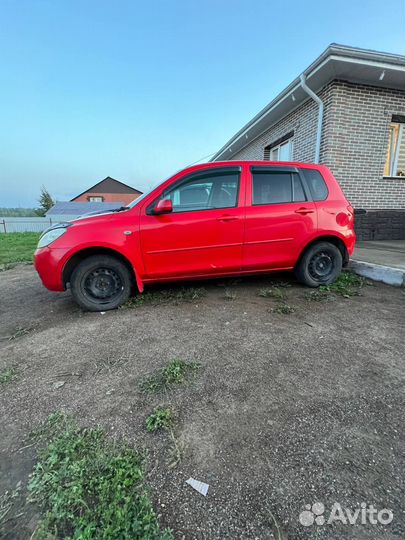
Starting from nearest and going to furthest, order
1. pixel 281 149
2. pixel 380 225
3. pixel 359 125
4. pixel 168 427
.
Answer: pixel 168 427, pixel 359 125, pixel 380 225, pixel 281 149

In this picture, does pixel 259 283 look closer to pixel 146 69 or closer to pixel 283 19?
pixel 283 19

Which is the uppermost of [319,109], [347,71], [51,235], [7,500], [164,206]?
[347,71]

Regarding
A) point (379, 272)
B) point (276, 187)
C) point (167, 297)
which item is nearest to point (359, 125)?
point (379, 272)

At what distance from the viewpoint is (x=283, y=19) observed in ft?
27.6

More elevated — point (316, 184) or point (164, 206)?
point (316, 184)

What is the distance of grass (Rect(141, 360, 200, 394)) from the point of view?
189cm

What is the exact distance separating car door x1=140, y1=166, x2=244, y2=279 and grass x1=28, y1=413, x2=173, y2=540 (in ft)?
7.03

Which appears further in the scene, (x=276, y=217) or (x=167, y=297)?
(x=167, y=297)

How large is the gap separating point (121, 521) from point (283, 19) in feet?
40.0

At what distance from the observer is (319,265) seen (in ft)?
12.9

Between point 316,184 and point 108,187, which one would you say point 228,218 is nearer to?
point 316,184

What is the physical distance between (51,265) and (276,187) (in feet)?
10.3

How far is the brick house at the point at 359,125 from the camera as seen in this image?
5754 millimetres

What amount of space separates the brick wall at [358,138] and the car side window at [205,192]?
444 centimetres
